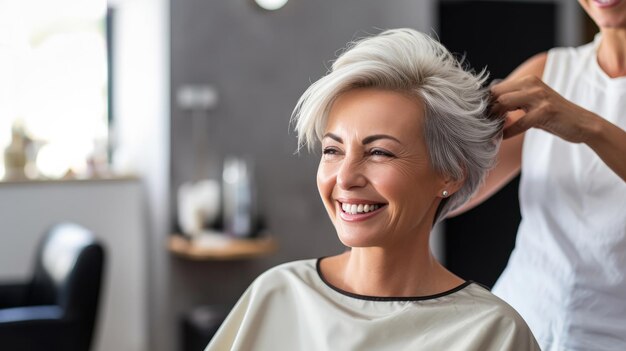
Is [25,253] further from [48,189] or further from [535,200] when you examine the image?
[535,200]

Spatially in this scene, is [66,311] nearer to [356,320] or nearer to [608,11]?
[356,320]

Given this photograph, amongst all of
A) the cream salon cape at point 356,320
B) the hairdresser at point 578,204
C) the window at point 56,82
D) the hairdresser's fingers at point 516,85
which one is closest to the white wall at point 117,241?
the window at point 56,82

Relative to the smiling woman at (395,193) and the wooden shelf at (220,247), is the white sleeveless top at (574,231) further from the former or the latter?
the wooden shelf at (220,247)

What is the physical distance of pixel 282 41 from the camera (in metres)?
5.11

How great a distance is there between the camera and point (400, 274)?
5.33ft

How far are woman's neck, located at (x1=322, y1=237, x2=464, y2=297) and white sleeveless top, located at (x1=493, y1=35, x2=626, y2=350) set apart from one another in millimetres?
292

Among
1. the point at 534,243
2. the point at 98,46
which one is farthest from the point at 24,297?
the point at 534,243

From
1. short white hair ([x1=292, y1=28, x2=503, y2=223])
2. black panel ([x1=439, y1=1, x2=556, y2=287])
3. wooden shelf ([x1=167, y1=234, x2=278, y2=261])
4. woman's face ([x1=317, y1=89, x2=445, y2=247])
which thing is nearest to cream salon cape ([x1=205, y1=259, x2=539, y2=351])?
woman's face ([x1=317, y1=89, x2=445, y2=247])

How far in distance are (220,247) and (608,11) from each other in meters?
3.09

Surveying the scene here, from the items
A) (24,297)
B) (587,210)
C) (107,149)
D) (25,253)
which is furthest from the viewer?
(107,149)

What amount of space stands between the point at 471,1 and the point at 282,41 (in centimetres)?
132

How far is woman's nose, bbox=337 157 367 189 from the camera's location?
1.53 m

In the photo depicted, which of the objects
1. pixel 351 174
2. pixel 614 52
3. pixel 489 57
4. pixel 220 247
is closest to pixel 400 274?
pixel 351 174

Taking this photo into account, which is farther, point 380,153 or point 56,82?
point 56,82
